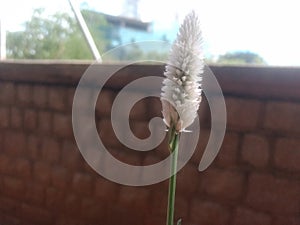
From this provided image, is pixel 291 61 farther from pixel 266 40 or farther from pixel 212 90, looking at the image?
pixel 212 90

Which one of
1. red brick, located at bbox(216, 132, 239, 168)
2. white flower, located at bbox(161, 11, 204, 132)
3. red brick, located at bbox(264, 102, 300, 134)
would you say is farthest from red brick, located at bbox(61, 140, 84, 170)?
white flower, located at bbox(161, 11, 204, 132)

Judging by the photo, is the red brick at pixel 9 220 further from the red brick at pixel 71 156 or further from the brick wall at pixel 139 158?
the red brick at pixel 71 156

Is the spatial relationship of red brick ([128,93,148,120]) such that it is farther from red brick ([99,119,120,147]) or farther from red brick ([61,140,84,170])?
red brick ([61,140,84,170])

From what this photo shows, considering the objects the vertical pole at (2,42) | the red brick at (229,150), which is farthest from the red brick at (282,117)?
the vertical pole at (2,42)

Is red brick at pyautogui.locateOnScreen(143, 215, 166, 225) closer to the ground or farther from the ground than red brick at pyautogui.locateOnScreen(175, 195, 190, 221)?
closer to the ground

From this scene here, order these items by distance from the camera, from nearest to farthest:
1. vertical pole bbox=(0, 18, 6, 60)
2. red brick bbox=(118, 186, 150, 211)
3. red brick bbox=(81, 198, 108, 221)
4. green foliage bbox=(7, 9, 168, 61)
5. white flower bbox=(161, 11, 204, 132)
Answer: white flower bbox=(161, 11, 204, 132), red brick bbox=(118, 186, 150, 211), red brick bbox=(81, 198, 108, 221), green foliage bbox=(7, 9, 168, 61), vertical pole bbox=(0, 18, 6, 60)

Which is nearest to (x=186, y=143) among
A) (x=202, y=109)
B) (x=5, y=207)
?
(x=202, y=109)

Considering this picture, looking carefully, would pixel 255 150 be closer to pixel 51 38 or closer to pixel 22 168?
pixel 22 168

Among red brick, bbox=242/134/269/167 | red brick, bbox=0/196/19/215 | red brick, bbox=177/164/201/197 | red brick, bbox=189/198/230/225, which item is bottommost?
red brick, bbox=0/196/19/215
